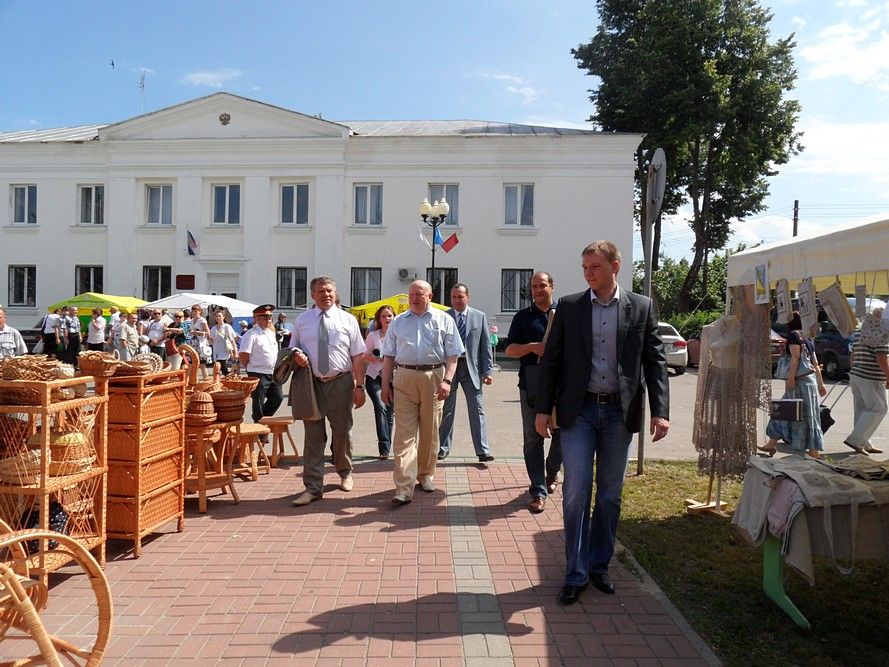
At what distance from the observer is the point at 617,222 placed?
2659 centimetres

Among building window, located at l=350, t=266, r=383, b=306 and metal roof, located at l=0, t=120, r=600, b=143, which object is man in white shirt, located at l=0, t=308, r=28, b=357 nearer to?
building window, located at l=350, t=266, r=383, b=306

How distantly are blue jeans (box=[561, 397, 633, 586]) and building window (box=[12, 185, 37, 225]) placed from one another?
102 ft

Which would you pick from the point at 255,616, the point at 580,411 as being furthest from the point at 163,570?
the point at 580,411

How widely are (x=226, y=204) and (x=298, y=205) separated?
117 inches

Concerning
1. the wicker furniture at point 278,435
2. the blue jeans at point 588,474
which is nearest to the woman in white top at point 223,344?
the wicker furniture at point 278,435

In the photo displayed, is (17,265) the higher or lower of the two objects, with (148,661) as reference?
higher

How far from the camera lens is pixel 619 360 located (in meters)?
4.21

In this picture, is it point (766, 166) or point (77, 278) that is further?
point (766, 166)

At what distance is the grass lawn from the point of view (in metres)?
3.59

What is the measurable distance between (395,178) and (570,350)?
23.8 m

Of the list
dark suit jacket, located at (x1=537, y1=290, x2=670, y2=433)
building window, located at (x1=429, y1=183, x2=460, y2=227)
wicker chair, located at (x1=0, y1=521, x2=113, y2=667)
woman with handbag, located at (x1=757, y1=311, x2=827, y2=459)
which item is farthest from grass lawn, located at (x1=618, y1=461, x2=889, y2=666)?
building window, located at (x1=429, y1=183, x2=460, y2=227)

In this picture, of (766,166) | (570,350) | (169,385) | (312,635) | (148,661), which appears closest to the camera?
(148,661)

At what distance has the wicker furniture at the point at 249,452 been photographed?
6883 mm

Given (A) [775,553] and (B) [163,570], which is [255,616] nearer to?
(B) [163,570]
